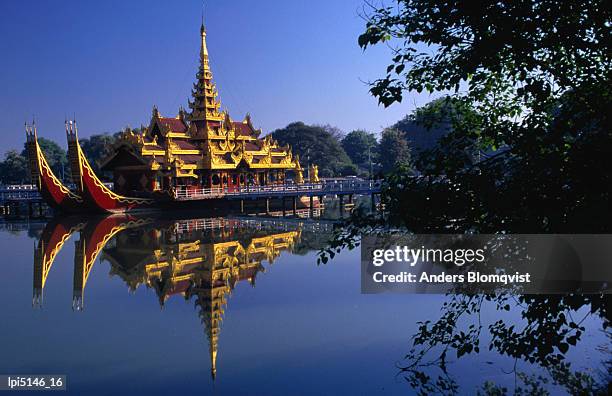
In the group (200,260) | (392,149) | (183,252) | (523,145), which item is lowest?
(200,260)

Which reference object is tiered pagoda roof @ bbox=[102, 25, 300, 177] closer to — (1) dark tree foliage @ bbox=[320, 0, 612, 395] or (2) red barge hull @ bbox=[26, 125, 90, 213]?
(2) red barge hull @ bbox=[26, 125, 90, 213]

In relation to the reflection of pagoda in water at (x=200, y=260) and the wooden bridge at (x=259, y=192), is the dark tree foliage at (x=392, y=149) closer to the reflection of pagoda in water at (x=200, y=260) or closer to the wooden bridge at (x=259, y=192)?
the wooden bridge at (x=259, y=192)

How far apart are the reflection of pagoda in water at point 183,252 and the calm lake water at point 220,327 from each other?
0.07 meters

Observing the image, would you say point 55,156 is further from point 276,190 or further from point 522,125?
point 522,125

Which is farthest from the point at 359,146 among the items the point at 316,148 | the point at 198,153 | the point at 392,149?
the point at 198,153

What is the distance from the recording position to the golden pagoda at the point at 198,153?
33.7 metres

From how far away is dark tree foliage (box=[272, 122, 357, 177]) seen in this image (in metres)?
66.4

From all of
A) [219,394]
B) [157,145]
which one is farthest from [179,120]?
[219,394]

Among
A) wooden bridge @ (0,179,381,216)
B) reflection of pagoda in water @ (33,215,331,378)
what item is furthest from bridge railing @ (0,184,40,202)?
reflection of pagoda in water @ (33,215,331,378)

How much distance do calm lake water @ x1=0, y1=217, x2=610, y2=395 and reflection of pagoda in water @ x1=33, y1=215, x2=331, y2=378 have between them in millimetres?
74

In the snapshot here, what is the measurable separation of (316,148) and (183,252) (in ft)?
165

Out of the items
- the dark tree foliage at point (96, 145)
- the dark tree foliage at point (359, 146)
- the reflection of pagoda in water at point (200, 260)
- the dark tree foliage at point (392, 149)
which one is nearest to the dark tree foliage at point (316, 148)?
the dark tree foliage at point (392, 149)

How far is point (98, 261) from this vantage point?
1655cm

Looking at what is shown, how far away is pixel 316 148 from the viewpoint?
220ft
